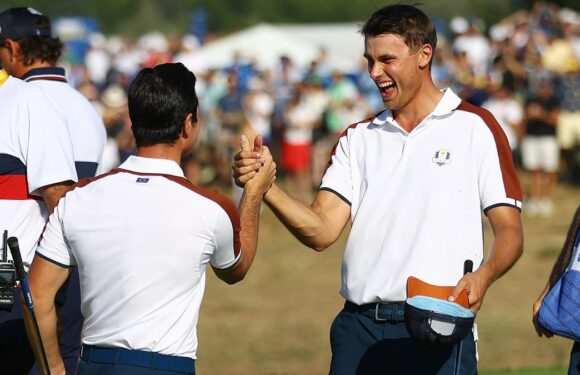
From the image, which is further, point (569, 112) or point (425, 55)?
point (569, 112)

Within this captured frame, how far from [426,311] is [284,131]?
1832 cm

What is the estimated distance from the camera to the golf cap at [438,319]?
4.59 metres

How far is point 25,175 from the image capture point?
18.5 feet

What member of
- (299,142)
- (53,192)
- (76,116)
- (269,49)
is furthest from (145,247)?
(269,49)

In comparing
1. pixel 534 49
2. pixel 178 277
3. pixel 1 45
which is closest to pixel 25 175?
pixel 1 45

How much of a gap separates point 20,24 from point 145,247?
7.02ft

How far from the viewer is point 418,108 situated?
5344mm

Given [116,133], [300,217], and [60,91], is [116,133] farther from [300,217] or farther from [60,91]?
[300,217]

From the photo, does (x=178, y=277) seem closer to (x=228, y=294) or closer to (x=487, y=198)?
(x=487, y=198)

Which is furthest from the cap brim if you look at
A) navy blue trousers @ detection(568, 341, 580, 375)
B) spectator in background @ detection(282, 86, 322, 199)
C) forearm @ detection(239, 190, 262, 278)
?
spectator in background @ detection(282, 86, 322, 199)

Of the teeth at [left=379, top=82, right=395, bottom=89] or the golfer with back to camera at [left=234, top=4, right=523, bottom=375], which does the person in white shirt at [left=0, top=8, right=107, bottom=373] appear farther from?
the teeth at [left=379, top=82, right=395, bottom=89]

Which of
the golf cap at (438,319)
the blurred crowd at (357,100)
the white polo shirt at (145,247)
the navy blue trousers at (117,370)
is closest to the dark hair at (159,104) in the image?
the white polo shirt at (145,247)

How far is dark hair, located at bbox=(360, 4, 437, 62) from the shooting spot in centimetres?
528

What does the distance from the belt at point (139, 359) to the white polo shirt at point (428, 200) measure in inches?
41.0
